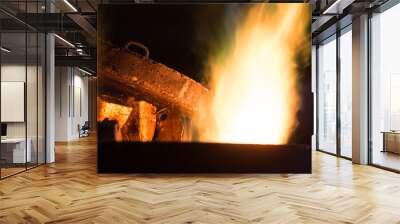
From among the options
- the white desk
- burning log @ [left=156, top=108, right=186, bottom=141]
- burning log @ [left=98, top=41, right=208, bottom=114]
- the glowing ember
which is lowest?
the white desk

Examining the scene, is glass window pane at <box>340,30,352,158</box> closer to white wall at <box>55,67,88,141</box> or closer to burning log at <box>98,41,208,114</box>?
burning log at <box>98,41,208,114</box>

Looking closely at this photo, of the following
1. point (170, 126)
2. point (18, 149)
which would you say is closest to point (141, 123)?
point (170, 126)

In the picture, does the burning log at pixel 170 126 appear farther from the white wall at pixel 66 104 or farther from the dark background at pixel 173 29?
the white wall at pixel 66 104

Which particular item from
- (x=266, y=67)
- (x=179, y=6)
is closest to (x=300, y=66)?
(x=266, y=67)

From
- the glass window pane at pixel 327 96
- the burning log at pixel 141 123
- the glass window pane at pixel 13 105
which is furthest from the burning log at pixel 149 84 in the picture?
the glass window pane at pixel 327 96

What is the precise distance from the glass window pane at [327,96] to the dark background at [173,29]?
15.1 ft

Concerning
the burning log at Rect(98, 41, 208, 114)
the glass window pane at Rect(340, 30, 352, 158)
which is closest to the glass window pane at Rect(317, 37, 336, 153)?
the glass window pane at Rect(340, 30, 352, 158)

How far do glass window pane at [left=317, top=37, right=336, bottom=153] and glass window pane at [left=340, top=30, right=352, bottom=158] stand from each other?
477 millimetres

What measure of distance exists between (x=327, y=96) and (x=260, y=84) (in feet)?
16.0

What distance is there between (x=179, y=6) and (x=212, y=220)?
4.29 meters

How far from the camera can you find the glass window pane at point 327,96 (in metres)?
10.1

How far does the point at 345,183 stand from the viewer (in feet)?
19.1

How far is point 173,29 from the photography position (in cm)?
673

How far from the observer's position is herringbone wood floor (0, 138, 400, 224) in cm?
396
